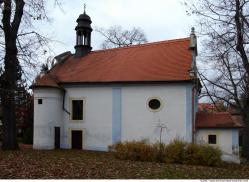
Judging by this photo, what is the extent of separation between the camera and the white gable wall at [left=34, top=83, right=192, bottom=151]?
82.1ft

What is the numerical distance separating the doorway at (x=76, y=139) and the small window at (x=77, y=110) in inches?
41.0

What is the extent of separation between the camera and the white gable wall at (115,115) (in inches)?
985

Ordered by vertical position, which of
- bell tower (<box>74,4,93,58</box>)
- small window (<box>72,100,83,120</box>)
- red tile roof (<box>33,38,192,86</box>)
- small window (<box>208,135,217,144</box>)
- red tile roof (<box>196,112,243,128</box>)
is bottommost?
small window (<box>208,135,217,144</box>)

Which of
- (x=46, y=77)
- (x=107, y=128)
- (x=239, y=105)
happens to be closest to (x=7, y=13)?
(x=46, y=77)

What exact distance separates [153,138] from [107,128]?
3512mm

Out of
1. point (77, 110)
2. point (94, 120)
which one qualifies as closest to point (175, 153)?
point (94, 120)

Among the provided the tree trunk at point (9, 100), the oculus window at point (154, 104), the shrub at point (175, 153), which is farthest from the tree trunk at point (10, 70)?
the oculus window at point (154, 104)

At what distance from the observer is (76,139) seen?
27938 millimetres

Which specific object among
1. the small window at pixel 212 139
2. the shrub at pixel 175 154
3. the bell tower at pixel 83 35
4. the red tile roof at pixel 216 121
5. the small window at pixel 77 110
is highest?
the bell tower at pixel 83 35

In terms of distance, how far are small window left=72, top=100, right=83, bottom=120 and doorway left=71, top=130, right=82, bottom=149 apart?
3.42ft

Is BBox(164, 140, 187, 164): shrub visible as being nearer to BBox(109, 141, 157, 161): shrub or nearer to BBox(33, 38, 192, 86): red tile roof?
BBox(109, 141, 157, 161): shrub

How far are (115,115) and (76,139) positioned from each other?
369 centimetres

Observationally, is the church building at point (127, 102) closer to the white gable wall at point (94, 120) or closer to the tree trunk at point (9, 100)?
the white gable wall at point (94, 120)

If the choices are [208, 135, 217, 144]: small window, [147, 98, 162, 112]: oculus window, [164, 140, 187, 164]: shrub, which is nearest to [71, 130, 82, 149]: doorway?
[147, 98, 162, 112]: oculus window
